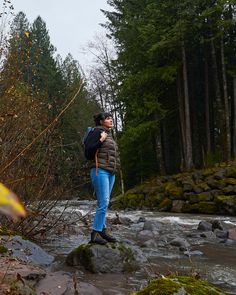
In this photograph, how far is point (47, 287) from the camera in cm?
466

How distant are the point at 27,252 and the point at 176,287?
11.3 ft

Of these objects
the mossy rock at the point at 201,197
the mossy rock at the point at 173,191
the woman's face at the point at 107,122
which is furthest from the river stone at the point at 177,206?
the woman's face at the point at 107,122

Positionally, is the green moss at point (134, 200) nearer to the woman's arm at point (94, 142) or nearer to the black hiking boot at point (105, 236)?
the black hiking boot at point (105, 236)

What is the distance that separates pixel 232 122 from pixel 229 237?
20666 millimetres

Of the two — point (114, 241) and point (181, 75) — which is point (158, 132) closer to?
point (181, 75)

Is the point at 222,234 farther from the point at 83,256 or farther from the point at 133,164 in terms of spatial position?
the point at 133,164

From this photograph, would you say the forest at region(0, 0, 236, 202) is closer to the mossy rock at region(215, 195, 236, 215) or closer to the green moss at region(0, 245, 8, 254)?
the mossy rock at region(215, 195, 236, 215)

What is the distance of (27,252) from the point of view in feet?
20.9

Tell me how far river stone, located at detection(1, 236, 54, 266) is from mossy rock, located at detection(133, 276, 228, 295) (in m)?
2.84

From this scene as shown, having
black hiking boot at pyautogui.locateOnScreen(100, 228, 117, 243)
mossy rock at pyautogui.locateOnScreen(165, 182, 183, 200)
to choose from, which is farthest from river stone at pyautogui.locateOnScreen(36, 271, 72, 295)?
mossy rock at pyautogui.locateOnScreen(165, 182, 183, 200)

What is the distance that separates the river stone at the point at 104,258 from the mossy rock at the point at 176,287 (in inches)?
108

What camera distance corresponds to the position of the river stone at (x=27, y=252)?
6033 mm

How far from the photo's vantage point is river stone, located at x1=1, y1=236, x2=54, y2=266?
6.03 meters

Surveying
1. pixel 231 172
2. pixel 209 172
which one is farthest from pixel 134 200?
pixel 231 172
